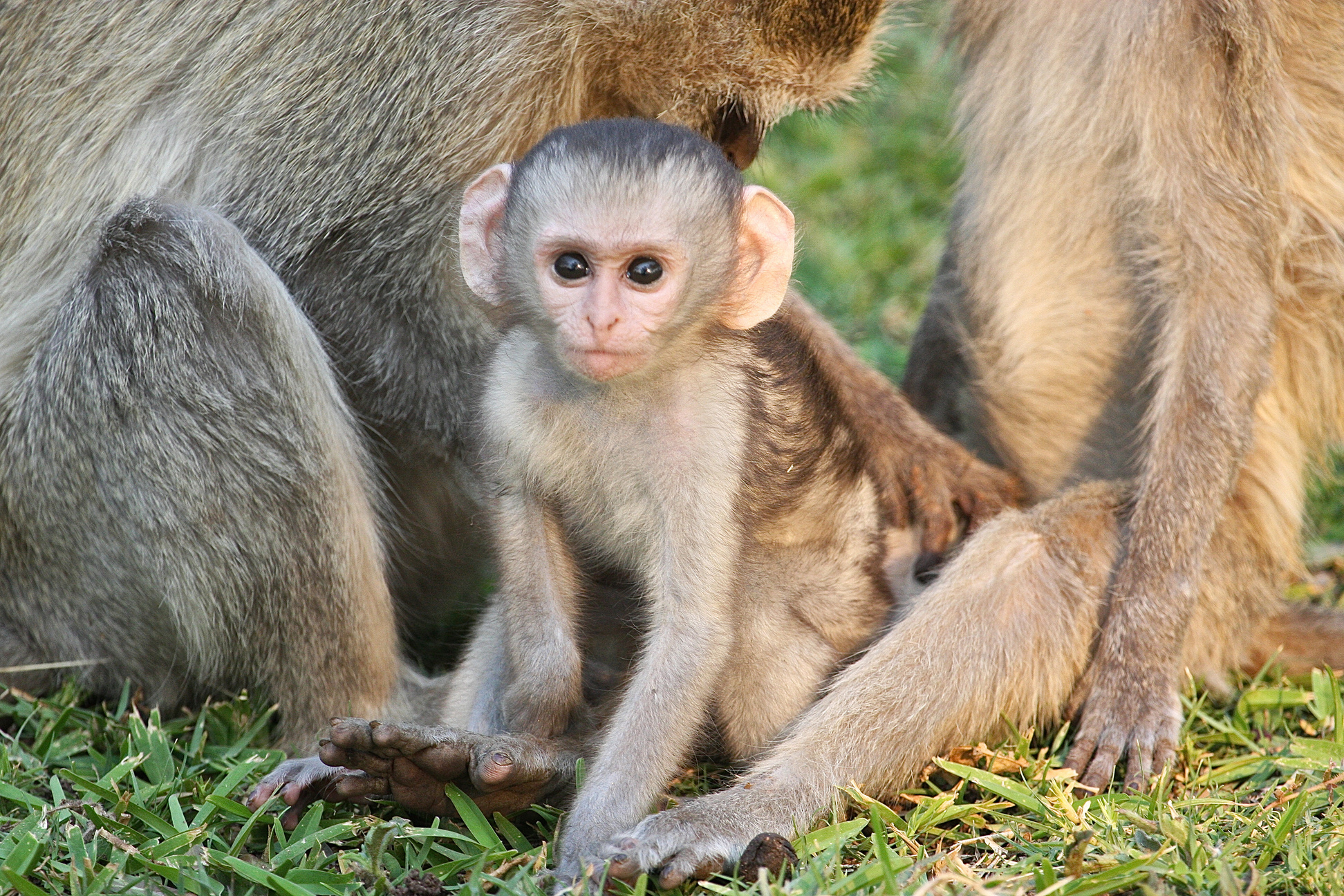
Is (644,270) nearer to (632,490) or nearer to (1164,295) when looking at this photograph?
(632,490)

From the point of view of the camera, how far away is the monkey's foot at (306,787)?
2.98 m

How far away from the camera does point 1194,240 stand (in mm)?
3627

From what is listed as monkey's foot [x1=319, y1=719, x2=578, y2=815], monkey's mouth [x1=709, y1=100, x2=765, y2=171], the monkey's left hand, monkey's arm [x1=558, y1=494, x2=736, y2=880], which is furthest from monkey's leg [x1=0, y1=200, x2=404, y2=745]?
the monkey's left hand

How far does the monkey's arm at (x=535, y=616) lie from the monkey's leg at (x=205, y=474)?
578mm

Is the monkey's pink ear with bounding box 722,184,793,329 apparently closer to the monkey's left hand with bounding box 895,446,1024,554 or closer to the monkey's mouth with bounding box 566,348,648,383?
the monkey's mouth with bounding box 566,348,648,383

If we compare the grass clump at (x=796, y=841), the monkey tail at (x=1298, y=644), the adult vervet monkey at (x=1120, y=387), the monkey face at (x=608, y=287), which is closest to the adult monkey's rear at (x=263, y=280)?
the grass clump at (x=796, y=841)

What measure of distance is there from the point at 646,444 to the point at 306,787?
1066 mm

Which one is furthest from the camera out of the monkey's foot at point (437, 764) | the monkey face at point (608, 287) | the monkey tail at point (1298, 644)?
the monkey tail at point (1298, 644)

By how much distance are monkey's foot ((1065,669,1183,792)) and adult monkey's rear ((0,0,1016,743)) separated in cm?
81

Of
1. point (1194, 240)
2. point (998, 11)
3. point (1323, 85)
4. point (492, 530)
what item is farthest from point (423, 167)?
point (1323, 85)

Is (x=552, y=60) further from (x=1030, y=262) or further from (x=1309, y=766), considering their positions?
(x=1309, y=766)

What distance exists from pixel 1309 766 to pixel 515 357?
2038 mm

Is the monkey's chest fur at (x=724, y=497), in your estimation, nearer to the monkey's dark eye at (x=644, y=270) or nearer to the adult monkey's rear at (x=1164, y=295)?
the monkey's dark eye at (x=644, y=270)

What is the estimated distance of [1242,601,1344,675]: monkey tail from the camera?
12.8 ft
